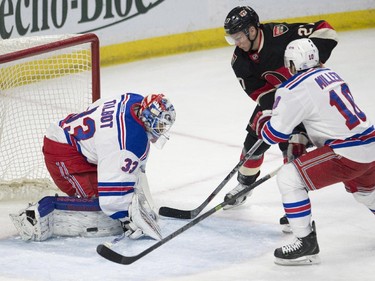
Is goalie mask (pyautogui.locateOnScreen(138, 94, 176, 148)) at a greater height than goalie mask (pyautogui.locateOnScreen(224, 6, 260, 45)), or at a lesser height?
lesser

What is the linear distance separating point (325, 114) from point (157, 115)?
72cm

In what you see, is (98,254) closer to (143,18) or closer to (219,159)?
(219,159)

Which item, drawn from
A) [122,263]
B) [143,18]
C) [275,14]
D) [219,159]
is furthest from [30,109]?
[275,14]

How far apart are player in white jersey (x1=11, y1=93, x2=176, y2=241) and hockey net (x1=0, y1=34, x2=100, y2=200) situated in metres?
0.50

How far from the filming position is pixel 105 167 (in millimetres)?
4277

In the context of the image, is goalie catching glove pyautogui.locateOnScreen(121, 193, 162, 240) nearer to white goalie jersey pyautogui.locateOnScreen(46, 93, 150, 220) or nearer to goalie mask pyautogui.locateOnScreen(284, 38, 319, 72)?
white goalie jersey pyautogui.locateOnScreen(46, 93, 150, 220)

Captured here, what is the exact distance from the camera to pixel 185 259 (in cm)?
423

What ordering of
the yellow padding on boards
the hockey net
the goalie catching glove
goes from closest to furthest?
the goalie catching glove
the hockey net
the yellow padding on boards

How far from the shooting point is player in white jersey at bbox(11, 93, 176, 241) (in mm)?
4262

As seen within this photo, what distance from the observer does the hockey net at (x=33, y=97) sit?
201 inches

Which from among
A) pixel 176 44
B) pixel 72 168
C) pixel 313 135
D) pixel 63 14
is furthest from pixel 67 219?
pixel 176 44

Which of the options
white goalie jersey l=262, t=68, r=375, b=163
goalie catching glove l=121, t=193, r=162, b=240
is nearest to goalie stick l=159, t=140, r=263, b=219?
goalie catching glove l=121, t=193, r=162, b=240

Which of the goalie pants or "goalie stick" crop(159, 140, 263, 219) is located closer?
the goalie pants

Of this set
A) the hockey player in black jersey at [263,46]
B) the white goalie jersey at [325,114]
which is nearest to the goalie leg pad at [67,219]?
the hockey player in black jersey at [263,46]
